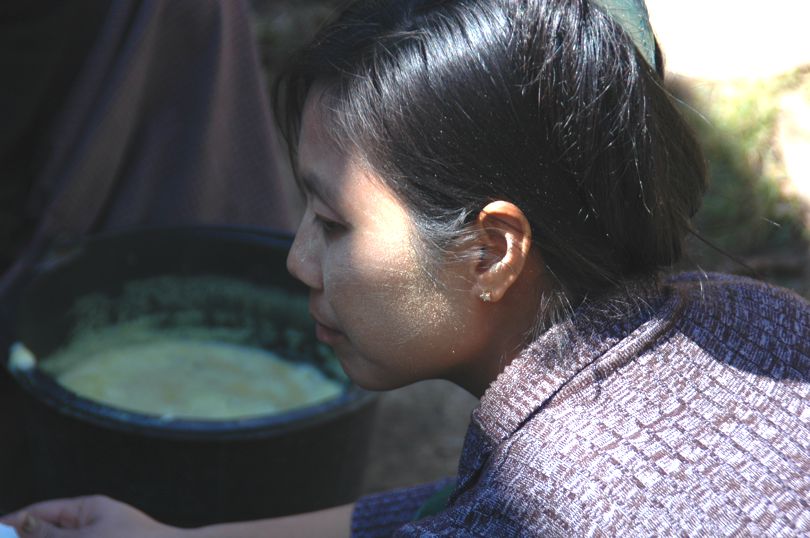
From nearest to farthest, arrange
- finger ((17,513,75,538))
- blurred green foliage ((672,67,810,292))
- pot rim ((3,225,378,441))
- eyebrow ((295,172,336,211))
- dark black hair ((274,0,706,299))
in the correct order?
dark black hair ((274,0,706,299))
eyebrow ((295,172,336,211))
finger ((17,513,75,538))
pot rim ((3,225,378,441))
blurred green foliage ((672,67,810,292))

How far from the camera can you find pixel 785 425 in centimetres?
108

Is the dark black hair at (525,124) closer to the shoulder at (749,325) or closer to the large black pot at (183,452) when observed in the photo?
the shoulder at (749,325)

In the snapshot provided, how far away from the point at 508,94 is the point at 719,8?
287 cm

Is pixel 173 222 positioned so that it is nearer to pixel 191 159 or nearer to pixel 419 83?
pixel 191 159

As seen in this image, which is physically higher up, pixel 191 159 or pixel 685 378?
pixel 685 378

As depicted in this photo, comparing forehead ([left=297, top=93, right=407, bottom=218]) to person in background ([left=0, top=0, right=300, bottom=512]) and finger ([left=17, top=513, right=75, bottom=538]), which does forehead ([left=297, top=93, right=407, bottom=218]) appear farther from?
person in background ([left=0, top=0, right=300, bottom=512])

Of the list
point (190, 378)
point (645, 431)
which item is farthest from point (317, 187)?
point (190, 378)

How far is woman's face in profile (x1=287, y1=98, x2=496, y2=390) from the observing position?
1183 mm

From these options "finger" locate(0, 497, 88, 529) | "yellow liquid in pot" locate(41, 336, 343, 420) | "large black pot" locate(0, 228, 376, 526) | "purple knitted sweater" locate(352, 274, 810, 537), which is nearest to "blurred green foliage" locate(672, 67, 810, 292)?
"yellow liquid in pot" locate(41, 336, 343, 420)

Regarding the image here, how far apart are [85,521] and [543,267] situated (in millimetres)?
745

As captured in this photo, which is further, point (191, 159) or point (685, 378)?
point (191, 159)

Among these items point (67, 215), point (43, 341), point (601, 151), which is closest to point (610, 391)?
point (601, 151)

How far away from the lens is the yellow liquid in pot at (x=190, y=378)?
2.18 m

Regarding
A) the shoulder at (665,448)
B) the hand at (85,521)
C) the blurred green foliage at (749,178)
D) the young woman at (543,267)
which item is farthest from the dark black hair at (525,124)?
the blurred green foliage at (749,178)
